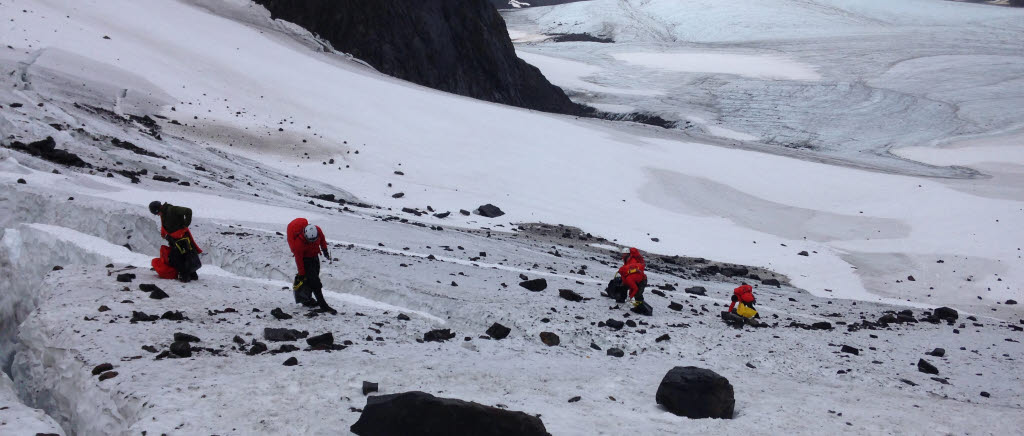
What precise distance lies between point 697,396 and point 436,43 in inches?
1412

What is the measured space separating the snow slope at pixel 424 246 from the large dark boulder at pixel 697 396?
0.58 ft

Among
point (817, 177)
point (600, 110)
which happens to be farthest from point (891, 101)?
point (817, 177)

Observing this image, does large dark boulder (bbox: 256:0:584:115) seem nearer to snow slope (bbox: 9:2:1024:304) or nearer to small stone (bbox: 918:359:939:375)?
snow slope (bbox: 9:2:1024:304)

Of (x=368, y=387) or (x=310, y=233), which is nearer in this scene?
(x=368, y=387)

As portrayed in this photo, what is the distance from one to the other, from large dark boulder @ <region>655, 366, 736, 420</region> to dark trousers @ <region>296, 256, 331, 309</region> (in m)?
3.49

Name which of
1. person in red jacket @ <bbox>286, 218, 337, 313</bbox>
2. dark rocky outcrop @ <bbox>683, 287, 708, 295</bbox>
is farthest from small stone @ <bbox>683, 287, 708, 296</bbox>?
person in red jacket @ <bbox>286, 218, 337, 313</bbox>

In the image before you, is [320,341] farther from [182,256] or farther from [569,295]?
[569,295]

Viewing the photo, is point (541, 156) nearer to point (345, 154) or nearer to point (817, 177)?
point (345, 154)

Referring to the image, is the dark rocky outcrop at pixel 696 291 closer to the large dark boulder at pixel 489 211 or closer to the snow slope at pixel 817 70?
the large dark boulder at pixel 489 211

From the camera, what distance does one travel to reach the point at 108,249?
8.83m

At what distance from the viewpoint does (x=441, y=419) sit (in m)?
4.23

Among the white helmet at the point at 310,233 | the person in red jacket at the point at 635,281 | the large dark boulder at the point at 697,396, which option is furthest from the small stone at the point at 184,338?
the person in red jacket at the point at 635,281

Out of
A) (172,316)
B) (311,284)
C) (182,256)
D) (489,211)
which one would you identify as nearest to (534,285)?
(311,284)

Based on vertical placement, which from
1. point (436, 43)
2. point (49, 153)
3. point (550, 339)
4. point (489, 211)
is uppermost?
point (436, 43)
